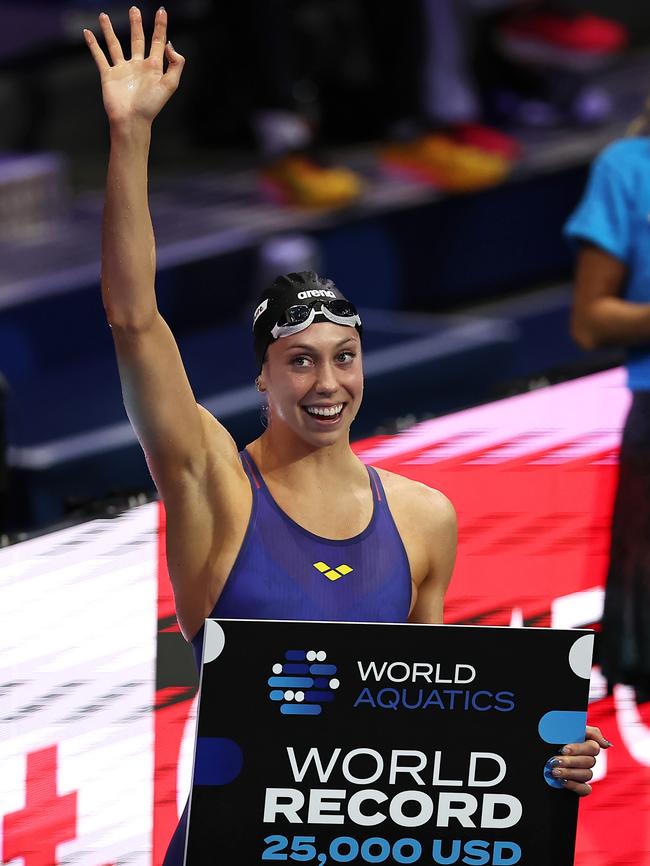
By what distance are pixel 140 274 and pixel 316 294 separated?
30cm

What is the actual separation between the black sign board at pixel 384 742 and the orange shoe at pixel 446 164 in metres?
5.78

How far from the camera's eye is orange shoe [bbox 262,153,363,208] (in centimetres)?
791

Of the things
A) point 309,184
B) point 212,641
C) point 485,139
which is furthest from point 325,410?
point 485,139

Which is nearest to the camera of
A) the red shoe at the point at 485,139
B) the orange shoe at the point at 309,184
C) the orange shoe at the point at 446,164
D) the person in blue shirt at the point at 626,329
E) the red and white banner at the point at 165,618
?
the red and white banner at the point at 165,618

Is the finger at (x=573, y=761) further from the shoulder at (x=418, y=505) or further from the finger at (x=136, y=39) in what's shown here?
the finger at (x=136, y=39)

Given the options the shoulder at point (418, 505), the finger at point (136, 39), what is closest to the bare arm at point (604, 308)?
the shoulder at point (418, 505)

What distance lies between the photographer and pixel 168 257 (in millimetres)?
7395

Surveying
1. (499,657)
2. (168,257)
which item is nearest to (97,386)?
(168,257)

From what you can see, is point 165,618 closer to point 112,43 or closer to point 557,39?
point 112,43

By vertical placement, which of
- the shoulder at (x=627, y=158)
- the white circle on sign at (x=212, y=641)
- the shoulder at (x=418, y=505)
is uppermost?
the shoulder at (x=627, y=158)

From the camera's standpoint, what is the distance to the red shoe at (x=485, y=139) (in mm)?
8461

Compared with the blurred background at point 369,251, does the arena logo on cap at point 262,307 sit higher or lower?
lower

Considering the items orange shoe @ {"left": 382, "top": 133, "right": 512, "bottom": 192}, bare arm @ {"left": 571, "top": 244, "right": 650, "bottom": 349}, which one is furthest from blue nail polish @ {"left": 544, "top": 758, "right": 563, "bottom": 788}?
orange shoe @ {"left": 382, "top": 133, "right": 512, "bottom": 192}

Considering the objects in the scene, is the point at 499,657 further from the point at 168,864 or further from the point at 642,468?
the point at 642,468
